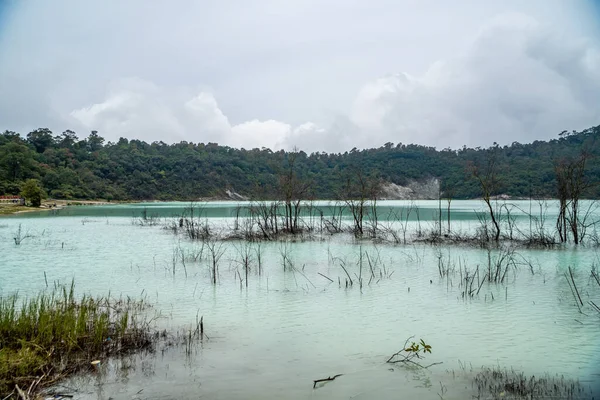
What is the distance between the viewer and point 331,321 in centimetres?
778

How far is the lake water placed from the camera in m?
5.04

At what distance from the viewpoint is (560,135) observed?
93.9 meters

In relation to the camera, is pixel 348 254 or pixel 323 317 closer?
pixel 323 317

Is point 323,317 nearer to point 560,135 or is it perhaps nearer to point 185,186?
point 185,186

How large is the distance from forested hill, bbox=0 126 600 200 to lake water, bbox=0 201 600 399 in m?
48.6

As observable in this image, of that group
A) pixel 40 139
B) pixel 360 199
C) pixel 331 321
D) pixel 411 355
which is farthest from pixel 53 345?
pixel 40 139

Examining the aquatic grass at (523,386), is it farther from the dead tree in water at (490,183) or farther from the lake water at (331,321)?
the dead tree in water at (490,183)

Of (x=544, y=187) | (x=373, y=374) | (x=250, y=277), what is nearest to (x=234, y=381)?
(x=373, y=374)

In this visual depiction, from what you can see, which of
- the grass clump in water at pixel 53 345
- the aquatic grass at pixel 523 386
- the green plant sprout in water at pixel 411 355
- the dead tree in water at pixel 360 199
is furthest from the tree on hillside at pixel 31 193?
the aquatic grass at pixel 523 386

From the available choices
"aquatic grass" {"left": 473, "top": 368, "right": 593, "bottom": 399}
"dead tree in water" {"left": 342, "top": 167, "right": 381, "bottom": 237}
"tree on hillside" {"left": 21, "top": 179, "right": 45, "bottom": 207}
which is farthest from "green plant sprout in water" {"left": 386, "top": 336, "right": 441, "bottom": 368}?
"tree on hillside" {"left": 21, "top": 179, "right": 45, "bottom": 207}

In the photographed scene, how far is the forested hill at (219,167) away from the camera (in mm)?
68250

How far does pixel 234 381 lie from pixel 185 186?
97980 millimetres

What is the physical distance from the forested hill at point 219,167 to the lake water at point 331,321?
160 feet

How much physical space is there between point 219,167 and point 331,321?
104283 mm
